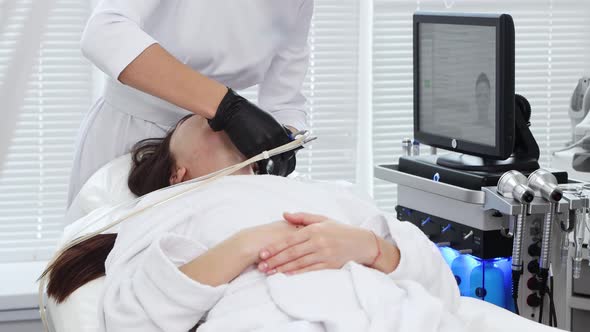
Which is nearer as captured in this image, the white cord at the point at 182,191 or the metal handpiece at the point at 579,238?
the white cord at the point at 182,191

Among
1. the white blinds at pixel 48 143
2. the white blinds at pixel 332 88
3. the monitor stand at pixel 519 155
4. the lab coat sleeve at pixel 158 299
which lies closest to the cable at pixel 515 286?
the monitor stand at pixel 519 155

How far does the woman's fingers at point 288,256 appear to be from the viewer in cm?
120

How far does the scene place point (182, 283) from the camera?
3.70 ft

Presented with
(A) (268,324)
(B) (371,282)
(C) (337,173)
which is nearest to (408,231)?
(B) (371,282)

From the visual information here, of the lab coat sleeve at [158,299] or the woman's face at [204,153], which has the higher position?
the woman's face at [204,153]

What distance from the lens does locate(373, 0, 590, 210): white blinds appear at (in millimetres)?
3008

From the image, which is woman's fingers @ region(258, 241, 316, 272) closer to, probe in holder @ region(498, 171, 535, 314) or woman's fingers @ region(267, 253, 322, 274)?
woman's fingers @ region(267, 253, 322, 274)

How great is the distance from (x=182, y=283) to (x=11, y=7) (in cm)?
81

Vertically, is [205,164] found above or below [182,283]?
above

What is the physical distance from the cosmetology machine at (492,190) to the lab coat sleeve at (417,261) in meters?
0.41

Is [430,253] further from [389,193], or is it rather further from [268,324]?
[389,193]

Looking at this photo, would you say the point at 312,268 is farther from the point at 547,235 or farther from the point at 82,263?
the point at 547,235

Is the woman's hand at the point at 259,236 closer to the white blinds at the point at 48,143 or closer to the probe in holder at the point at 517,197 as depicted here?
the probe in holder at the point at 517,197

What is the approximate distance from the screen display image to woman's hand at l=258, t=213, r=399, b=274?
74 cm
